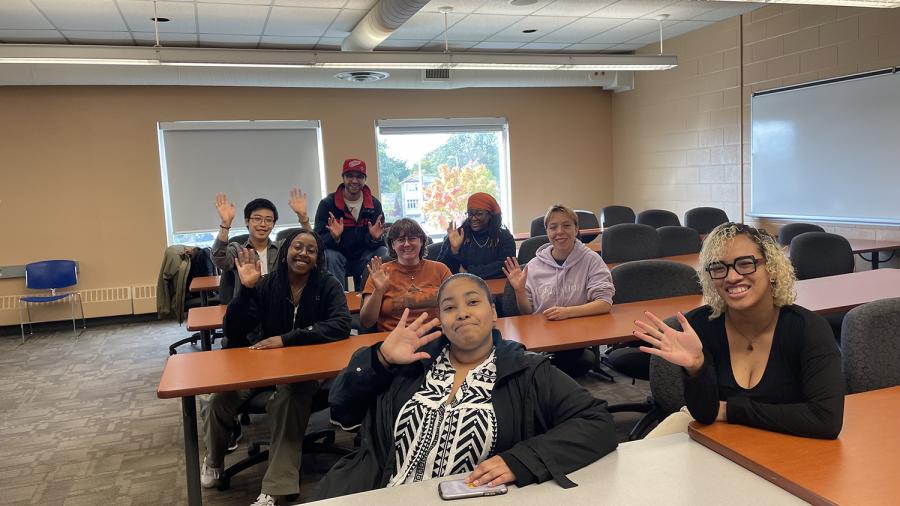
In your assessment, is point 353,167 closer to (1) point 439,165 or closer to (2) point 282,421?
(2) point 282,421

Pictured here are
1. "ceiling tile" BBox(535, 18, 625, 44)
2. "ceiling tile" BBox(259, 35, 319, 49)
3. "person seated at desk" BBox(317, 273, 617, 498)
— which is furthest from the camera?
"ceiling tile" BBox(259, 35, 319, 49)

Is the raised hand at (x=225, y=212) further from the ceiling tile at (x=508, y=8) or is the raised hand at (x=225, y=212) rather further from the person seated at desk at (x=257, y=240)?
the ceiling tile at (x=508, y=8)

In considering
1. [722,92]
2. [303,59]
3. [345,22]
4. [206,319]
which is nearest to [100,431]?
[206,319]

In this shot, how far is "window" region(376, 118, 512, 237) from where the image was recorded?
8352 millimetres

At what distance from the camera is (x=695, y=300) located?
3.18 metres

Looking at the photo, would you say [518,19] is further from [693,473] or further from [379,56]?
[693,473]

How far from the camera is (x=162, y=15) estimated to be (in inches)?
218

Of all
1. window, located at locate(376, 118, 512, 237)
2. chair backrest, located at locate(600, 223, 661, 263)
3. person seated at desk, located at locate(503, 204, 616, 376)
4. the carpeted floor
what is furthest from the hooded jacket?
window, located at locate(376, 118, 512, 237)

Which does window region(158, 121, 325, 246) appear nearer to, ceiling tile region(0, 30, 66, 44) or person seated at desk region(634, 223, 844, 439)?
ceiling tile region(0, 30, 66, 44)

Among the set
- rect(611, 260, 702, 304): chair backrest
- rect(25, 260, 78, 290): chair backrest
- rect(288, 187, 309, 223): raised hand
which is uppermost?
rect(288, 187, 309, 223): raised hand

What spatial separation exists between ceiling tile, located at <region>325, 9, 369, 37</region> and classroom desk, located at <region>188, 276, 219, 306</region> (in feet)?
8.69

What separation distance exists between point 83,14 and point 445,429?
5460mm

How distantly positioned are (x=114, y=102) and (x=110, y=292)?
2165 millimetres

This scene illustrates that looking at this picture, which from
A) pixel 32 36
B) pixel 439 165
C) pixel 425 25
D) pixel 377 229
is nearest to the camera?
pixel 377 229
